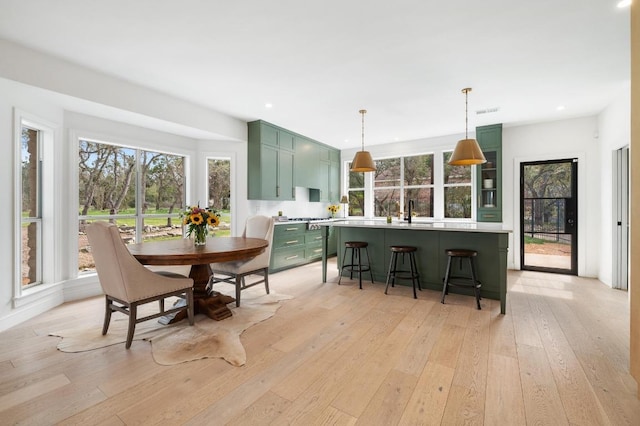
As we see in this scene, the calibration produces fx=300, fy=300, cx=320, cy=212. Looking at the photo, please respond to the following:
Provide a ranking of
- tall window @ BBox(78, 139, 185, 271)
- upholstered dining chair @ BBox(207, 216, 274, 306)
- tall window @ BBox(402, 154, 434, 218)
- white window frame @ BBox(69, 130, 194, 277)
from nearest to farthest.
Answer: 1. upholstered dining chair @ BBox(207, 216, 274, 306)
2. white window frame @ BBox(69, 130, 194, 277)
3. tall window @ BBox(78, 139, 185, 271)
4. tall window @ BBox(402, 154, 434, 218)

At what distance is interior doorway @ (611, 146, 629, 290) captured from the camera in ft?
13.4

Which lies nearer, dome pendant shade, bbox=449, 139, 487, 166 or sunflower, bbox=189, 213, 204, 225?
sunflower, bbox=189, 213, 204, 225

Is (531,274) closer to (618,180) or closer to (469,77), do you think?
(618,180)

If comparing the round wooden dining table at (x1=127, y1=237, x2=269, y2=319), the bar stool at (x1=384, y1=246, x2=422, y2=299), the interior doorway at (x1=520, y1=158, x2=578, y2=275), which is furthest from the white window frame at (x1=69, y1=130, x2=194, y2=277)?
the interior doorway at (x1=520, y1=158, x2=578, y2=275)

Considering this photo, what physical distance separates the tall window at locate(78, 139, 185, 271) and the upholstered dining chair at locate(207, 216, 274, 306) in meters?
1.61

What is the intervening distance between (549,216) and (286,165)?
15.7 ft

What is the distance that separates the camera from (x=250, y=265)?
3.46 meters

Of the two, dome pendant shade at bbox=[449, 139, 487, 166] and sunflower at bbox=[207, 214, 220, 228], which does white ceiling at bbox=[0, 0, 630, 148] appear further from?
sunflower at bbox=[207, 214, 220, 228]

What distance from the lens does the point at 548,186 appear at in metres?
5.22

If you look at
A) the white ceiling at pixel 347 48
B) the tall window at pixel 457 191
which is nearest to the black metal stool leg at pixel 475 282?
the white ceiling at pixel 347 48

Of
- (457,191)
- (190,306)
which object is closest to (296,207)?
(457,191)

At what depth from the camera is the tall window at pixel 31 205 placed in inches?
127

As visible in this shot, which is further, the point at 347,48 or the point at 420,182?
the point at 420,182

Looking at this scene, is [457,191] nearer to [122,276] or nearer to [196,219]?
[196,219]
